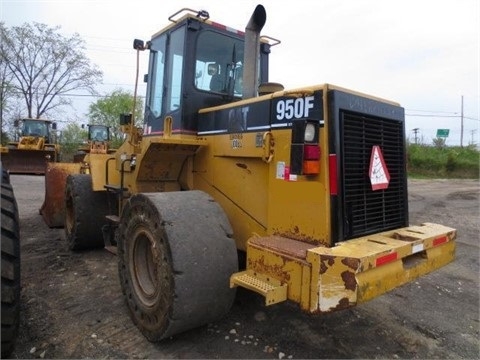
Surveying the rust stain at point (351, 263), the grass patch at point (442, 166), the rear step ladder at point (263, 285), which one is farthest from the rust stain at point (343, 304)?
the grass patch at point (442, 166)

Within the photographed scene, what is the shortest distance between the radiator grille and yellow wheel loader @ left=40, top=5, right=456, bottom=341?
1 centimetres

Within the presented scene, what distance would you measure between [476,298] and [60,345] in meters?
4.45

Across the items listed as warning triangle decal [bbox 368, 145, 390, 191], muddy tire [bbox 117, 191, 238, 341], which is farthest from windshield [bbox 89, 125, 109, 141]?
warning triangle decal [bbox 368, 145, 390, 191]

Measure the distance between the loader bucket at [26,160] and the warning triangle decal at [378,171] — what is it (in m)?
13.8

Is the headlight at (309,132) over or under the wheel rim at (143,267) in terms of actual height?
over

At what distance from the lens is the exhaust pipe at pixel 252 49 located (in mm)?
3984

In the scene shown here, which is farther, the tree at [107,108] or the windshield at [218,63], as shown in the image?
the tree at [107,108]

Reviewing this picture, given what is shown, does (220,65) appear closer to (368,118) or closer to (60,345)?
(368,118)

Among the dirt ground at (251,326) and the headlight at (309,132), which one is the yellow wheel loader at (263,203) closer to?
the headlight at (309,132)

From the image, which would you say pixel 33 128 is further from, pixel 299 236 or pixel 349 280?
pixel 349 280

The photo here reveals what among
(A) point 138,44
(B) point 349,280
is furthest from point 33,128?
(B) point 349,280

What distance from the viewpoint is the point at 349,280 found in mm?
2637

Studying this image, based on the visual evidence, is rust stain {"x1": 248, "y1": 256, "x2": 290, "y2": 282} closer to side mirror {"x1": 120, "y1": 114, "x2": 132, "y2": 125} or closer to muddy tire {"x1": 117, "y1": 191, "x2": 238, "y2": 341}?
muddy tire {"x1": 117, "y1": 191, "x2": 238, "y2": 341}

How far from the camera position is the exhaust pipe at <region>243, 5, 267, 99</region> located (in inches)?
157
